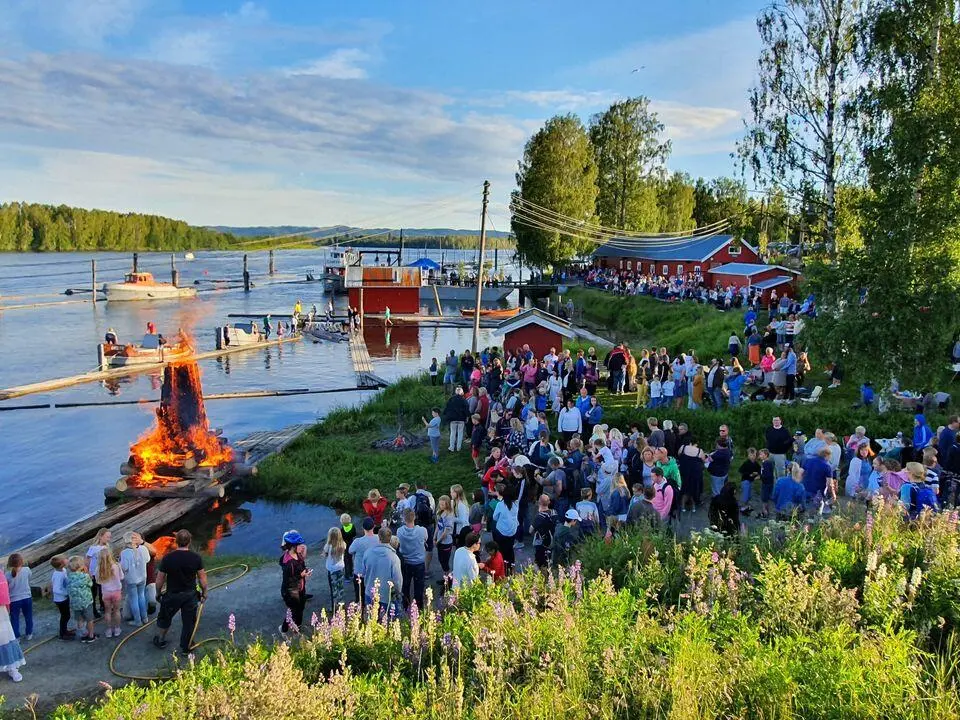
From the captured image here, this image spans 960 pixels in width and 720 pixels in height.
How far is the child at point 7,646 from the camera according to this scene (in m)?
7.36

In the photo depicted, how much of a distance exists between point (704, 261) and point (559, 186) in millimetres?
14455

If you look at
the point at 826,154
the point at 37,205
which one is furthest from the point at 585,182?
A: the point at 37,205

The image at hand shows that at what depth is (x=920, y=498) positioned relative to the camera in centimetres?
877

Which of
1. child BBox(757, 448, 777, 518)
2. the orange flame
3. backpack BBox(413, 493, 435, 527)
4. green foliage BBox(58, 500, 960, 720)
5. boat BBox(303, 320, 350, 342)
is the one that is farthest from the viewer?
boat BBox(303, 320, 350, 342)

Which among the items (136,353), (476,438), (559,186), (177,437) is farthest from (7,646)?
(559,186)

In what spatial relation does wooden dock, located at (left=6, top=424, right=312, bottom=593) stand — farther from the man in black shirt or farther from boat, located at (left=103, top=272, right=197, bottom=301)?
boat, located at (left=103, top=272, right=197, bottom=301)

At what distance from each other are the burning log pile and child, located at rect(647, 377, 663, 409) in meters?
10.1

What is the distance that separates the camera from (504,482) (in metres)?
10.2

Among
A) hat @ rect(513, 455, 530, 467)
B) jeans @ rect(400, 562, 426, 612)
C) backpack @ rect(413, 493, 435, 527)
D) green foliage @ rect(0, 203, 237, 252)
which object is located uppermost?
green foliage @ rect(0, 203, 237, 252)

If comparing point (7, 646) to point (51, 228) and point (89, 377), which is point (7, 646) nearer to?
point (89, 377)

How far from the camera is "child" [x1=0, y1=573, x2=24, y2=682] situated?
290 inches

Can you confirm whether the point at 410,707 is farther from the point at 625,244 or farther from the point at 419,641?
the point at 625,244

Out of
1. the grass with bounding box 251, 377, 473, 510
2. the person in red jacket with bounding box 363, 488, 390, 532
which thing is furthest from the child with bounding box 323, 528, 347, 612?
the grass with bounding box 251, 377, 473, 510

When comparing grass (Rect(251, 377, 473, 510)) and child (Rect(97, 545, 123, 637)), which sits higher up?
child (Rect(97, 545, 123, 637))
